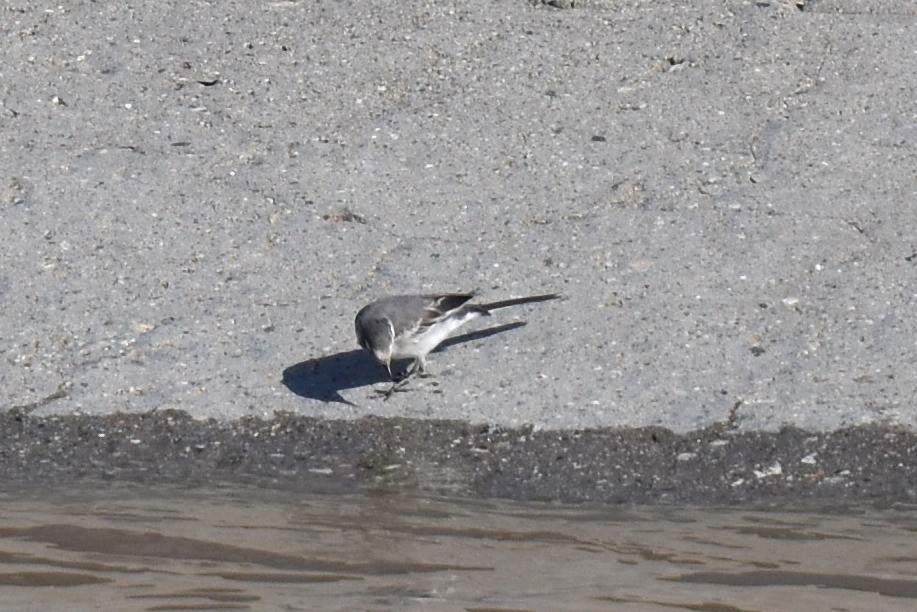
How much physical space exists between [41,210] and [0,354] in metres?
1.25

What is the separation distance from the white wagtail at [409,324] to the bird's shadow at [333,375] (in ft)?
0.40

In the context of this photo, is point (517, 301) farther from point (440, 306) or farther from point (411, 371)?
point (411, 371)

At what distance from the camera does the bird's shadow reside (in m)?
6.68

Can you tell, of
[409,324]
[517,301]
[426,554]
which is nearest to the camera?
[426,554]

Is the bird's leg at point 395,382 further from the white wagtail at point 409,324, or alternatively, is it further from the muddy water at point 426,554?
the muddy water at point 426,554

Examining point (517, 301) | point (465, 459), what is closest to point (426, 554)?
point (465, 459)

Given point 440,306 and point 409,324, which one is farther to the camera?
point 440,306

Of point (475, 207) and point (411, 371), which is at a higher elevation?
point (475, 207)

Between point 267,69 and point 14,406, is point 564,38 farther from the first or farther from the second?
point 14,406

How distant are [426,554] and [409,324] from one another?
1473 mm

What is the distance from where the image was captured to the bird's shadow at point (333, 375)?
668 centimetres

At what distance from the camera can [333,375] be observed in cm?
681

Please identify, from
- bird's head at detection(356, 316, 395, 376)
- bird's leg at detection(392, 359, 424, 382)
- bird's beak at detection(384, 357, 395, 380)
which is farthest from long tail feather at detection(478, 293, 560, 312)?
bird's head at detection(356, 316, 395, 376)

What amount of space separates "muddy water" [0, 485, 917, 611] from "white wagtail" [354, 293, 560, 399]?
2.92ft
